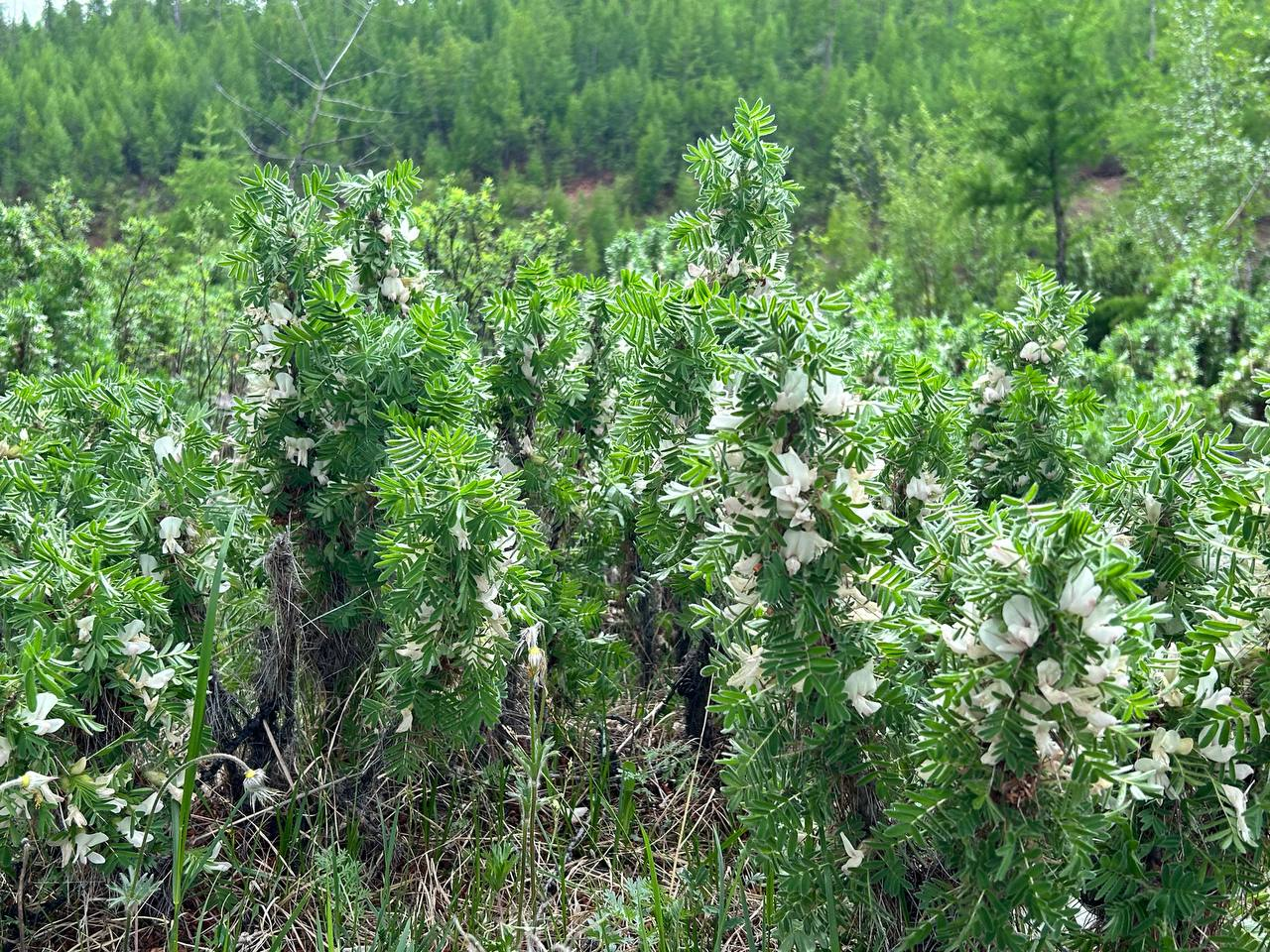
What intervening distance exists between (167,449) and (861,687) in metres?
1.71

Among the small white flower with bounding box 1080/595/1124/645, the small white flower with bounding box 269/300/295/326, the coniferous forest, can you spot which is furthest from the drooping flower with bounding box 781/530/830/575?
the small white flower with bounding box 269/300/295/326

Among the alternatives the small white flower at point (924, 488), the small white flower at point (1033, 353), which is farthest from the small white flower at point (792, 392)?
the small white flower at point (1033, 353)

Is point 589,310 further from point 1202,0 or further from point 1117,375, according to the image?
point 1202,0

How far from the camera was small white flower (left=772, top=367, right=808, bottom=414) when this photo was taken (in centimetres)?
167

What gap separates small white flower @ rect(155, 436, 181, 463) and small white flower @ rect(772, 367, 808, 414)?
159 centimetres

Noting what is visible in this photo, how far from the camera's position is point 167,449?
260cm

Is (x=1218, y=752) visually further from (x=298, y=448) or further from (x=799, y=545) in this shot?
(x=298, y=448)

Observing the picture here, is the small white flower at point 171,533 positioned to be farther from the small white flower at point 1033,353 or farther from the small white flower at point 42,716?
the small white flower at point 1033,353

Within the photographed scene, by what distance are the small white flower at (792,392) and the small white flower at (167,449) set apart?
159cm

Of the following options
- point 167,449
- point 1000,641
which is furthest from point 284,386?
point 1000,641

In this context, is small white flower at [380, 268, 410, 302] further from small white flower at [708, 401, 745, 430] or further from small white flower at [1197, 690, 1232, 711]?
small white flower at [1197, 690, 1232, 711]

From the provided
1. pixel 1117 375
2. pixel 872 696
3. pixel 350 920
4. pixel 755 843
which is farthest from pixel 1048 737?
pixel 1117 375

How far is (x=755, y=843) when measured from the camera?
1953 mm

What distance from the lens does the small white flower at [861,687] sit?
A: 1.79 m
